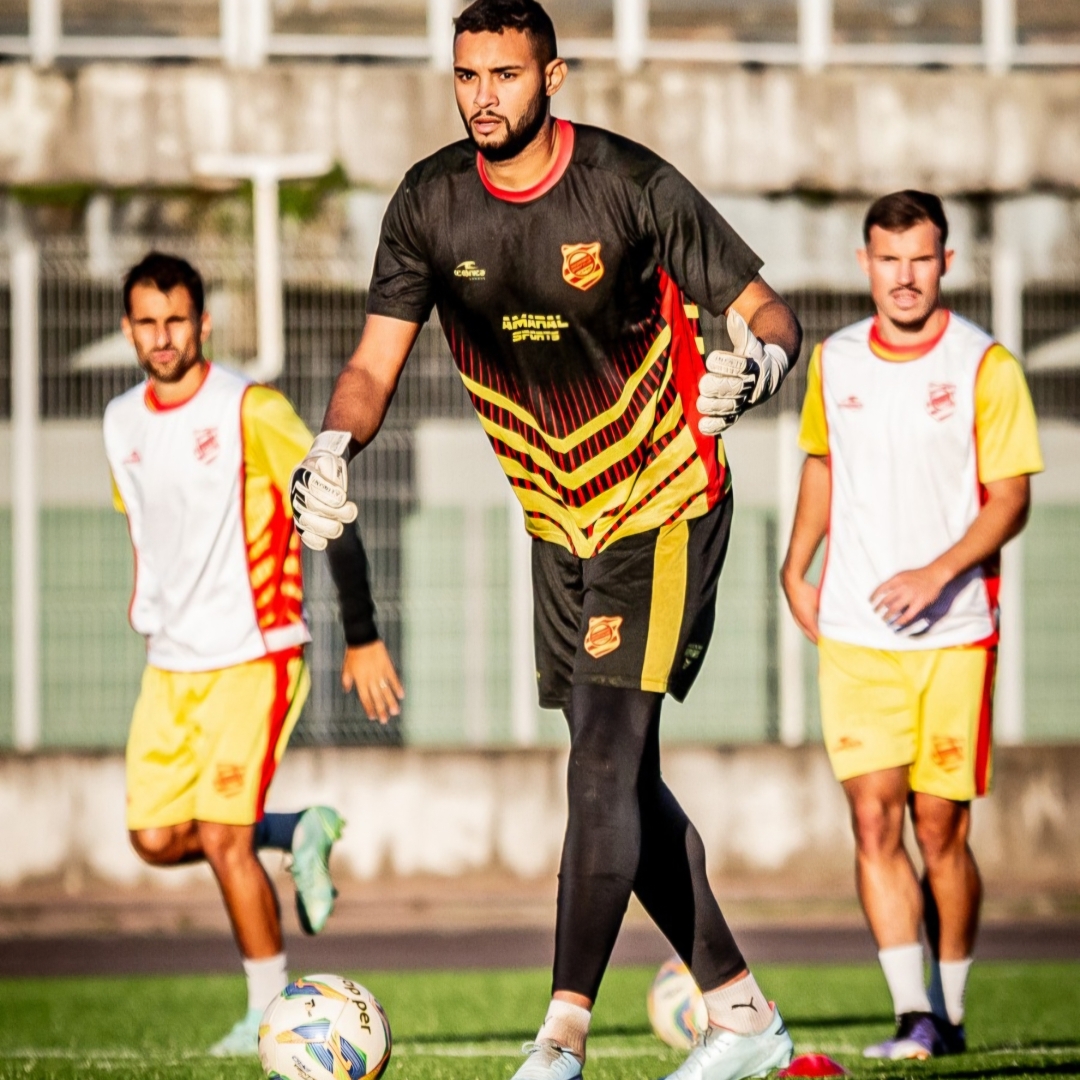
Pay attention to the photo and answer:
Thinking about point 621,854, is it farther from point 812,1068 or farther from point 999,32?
point 999,32

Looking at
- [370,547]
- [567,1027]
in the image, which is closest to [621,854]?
[567,1027]

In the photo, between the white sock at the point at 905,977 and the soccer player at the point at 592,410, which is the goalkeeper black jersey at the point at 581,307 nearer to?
the soccer player at the point at 592,410

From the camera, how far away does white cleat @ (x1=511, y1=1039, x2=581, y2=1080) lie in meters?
5.21

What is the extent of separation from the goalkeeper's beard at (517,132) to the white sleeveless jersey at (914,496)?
2412 millimetres

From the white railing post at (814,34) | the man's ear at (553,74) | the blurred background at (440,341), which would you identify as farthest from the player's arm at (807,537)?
the white railing post at (814,34)

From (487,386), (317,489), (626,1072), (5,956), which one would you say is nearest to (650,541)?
(487,386)

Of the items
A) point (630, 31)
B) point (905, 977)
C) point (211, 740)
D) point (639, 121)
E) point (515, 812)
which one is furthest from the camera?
point (630, 31)

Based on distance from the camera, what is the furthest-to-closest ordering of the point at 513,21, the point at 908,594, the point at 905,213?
1. the point at 905,213
2. the point at 908,594
3. the point at 513,21

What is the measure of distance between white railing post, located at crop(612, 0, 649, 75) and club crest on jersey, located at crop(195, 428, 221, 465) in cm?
868

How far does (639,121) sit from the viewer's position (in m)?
15.6

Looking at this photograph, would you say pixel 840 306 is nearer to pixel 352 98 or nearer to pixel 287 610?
pixel 352 98

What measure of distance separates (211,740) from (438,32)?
910 cm

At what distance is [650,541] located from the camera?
580cm

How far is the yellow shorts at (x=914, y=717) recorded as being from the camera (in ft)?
24.3
